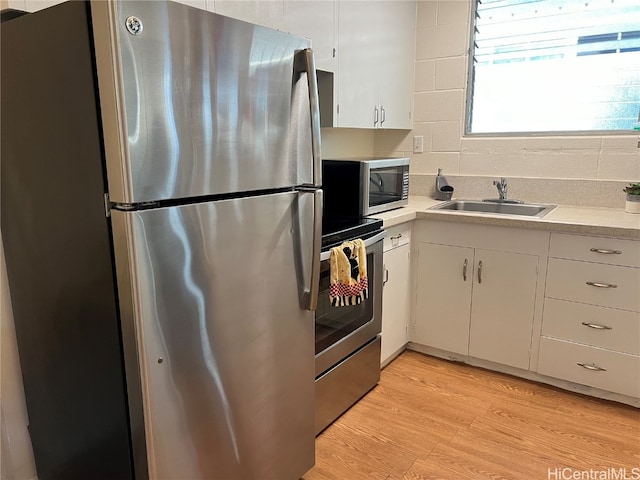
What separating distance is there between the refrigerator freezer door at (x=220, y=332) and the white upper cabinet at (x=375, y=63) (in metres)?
1.16

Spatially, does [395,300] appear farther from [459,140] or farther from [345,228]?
[459,140]

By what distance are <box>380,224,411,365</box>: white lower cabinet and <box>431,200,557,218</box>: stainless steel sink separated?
13.9 inches

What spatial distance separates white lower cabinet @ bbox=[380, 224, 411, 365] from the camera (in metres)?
2.50

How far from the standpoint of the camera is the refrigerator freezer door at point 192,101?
3.31ft

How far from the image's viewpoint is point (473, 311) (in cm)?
261

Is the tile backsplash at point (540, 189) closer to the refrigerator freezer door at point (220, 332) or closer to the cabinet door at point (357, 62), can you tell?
the cabinet door at point (357, 62)

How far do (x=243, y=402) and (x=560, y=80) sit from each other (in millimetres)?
2637

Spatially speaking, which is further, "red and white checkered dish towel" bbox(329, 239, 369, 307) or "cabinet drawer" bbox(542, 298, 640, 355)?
"cabinet drawer" bbox(542, 298, 640, 355)

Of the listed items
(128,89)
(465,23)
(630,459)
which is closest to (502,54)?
(465,23)

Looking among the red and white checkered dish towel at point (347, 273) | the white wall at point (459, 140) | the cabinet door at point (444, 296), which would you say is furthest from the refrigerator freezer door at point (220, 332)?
the white wall at point (459, 140)

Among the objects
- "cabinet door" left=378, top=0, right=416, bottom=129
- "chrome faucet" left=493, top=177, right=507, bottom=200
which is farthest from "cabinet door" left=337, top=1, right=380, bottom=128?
"chrome faucet" left=493, top=177, right=507, bottom=200

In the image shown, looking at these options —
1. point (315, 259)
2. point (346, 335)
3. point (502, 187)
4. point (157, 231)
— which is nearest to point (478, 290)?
point (502, 187)

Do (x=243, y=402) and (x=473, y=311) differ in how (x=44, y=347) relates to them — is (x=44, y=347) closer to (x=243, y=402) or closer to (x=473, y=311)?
(x=243, y=402)

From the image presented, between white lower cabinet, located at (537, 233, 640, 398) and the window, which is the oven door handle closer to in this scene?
white lower cabinet, located at (537, 233, 640, 398)
